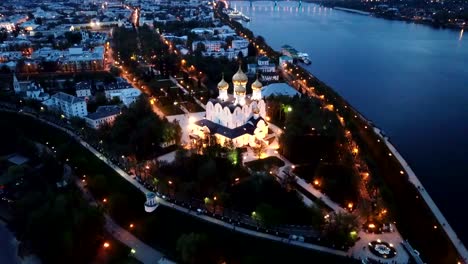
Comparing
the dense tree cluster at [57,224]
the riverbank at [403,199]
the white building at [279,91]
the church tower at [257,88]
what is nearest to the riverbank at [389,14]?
the white building at [279,91]

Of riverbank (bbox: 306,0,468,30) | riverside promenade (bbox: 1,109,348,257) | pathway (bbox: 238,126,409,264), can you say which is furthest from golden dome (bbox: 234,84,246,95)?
riverbank (bbox: 306,0,468,30)

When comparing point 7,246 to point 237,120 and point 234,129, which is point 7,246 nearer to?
point 234,129

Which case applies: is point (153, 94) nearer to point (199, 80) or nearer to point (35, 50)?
point (199, 80)

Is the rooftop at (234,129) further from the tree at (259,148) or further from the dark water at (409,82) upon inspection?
the dark water at (409,82)

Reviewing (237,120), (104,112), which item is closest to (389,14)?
(237,120)

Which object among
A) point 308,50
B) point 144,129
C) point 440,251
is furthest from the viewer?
point 308,50

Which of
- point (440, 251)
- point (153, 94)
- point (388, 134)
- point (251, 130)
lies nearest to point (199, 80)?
point (153, 94)
